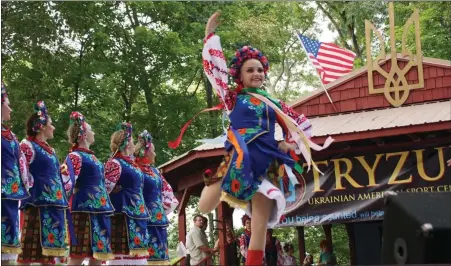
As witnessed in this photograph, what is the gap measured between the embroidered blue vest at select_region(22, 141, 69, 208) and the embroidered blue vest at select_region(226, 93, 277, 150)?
6.49ft

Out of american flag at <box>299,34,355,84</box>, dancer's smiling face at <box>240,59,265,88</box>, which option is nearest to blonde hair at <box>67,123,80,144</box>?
dancer's smiling face at <box>240,59,265,88</box>

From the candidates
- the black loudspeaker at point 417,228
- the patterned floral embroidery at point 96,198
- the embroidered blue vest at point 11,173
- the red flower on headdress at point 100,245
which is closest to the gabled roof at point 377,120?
the patterned floral embroidery at point 96,198

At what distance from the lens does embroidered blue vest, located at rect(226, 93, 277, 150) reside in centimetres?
665

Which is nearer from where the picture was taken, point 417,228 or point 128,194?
point 417,228

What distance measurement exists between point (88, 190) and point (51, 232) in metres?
0.99

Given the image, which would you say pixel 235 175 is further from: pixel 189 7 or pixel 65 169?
pixel 189 7

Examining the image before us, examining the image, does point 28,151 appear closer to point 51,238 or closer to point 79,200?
point 51,238

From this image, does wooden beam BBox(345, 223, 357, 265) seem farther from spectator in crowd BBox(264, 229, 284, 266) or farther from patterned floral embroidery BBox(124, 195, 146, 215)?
patterned floral embroidery BBox(124, 195, 146, 215)

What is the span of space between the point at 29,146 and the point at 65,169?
30.0 inches

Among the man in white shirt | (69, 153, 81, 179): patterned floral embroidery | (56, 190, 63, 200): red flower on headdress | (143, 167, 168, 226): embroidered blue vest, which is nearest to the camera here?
(56, 190, 63, 200): red flower on headdress

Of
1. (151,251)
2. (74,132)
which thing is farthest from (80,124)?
(151,251)

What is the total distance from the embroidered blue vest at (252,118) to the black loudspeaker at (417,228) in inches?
49.1

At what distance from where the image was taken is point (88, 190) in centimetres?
866

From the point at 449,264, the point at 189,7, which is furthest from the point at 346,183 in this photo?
the point at 189,7
